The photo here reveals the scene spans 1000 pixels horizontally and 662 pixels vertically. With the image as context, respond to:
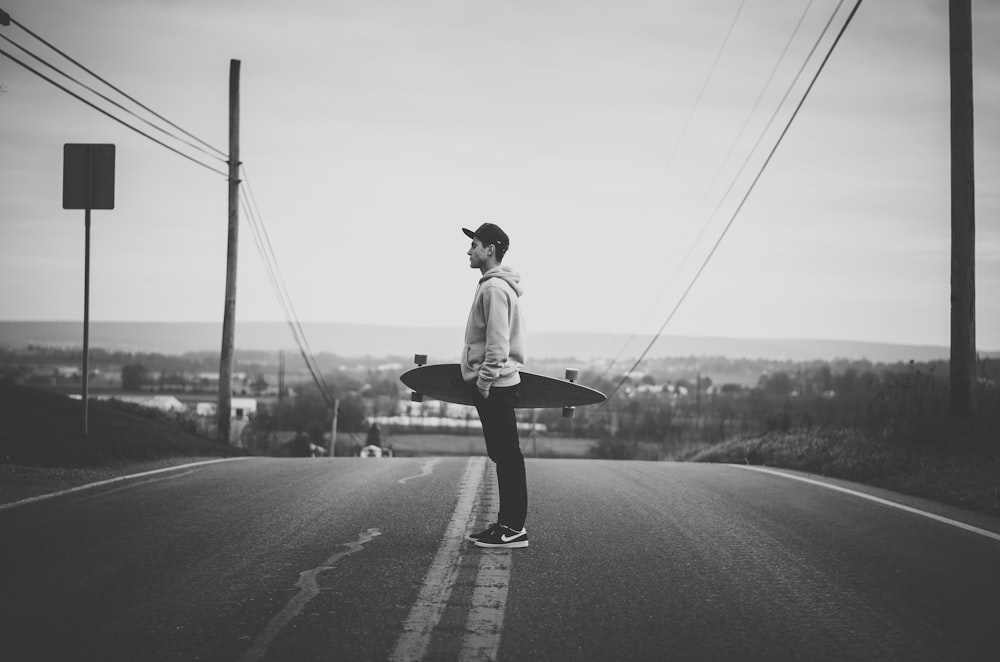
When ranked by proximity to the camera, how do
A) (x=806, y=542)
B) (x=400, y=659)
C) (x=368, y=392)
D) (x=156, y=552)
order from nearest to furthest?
(x=400, y=659) → (x=156, y=552) → (x=806, y=542) → (x=368, y=392)

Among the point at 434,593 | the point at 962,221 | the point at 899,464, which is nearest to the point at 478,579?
the point at 434,593

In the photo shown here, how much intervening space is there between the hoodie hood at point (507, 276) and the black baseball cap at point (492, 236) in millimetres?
163

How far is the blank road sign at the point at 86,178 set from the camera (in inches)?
397

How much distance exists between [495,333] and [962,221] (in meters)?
8.57

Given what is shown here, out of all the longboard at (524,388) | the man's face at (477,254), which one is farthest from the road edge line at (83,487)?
the man's face at (477,254)

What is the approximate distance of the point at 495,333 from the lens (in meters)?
5.14

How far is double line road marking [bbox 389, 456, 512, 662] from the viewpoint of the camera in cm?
334

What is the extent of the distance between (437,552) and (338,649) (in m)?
1.71

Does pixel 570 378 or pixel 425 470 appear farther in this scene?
pixel 425 470

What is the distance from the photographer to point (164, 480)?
8.09 m

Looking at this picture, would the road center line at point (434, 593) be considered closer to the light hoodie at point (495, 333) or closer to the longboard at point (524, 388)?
the longboard at point (524, 388)

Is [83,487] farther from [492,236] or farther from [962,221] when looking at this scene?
[962,221]

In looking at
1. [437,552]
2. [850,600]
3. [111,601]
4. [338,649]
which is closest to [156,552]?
[111,601]

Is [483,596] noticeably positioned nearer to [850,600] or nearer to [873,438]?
[850,600]
